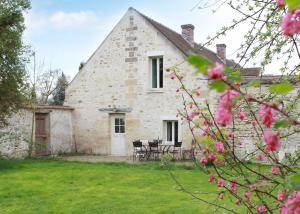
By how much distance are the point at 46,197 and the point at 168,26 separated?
1546 centimetres

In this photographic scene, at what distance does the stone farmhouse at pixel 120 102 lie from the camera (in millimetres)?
18188

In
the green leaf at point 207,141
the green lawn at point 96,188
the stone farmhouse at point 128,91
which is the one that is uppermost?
the stone farmhouse at point 128,91

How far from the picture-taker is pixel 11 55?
47.6 ft

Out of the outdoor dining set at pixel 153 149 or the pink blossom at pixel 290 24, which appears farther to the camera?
the outdoor dining set at pixel 153 149

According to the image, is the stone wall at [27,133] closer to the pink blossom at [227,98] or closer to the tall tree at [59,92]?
the pink blossom at [227,98]

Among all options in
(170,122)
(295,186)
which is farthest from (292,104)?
(170,122)

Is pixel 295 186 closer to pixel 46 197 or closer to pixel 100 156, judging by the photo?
pixel 46 197

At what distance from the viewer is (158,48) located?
1848 cm

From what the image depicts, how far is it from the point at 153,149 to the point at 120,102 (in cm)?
320

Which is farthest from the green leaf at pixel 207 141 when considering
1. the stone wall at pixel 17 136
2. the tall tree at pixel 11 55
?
the stone wall at pixel 17 136

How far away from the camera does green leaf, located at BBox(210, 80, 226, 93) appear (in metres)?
1.30

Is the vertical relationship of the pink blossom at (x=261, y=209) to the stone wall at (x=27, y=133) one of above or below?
below

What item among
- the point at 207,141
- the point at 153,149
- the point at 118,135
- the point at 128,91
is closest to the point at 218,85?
Answer: the point at 207,141

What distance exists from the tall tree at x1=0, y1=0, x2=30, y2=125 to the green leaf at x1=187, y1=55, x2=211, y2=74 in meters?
13.7
